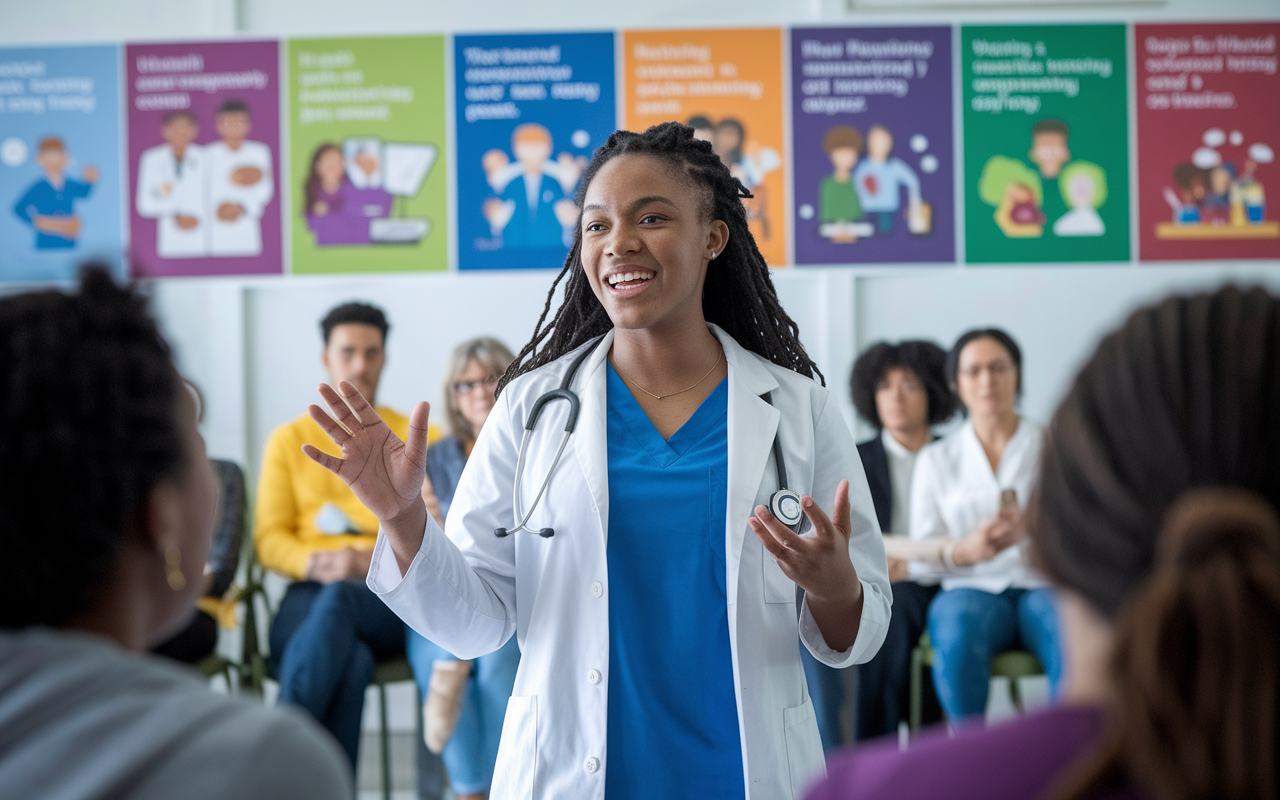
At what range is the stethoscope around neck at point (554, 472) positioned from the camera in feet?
5.16

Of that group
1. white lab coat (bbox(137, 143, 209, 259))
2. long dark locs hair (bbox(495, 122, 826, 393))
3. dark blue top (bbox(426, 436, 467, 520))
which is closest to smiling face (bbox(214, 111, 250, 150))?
white lab coat (bbox(137, 143, 209, 259))

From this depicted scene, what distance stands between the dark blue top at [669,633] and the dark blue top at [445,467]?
74.5 inches

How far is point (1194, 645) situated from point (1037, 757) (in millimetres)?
117

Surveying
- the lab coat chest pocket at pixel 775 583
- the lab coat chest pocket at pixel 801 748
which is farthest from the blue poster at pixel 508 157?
the lab coat chest pocket at pixel 801 748

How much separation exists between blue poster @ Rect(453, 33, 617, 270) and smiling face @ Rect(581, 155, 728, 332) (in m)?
2.26

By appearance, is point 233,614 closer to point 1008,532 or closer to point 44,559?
point 1008,532

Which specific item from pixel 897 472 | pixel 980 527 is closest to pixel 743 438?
pixel 980 527

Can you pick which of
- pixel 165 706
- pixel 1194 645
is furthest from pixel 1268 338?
pixel 165 706

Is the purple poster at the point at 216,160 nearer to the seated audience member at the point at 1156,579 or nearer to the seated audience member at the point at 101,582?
the seated audience member at the point at 101,582

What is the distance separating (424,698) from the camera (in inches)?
122

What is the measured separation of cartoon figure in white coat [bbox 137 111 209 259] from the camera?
404 centimetres

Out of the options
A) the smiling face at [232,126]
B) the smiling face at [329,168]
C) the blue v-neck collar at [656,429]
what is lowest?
the blue v-neck collar at [656,429]

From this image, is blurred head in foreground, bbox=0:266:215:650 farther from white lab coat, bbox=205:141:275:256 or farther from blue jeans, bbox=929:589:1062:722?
white lab coat, bbox=205:141:275:256

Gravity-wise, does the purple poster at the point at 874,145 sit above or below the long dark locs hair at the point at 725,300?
above
